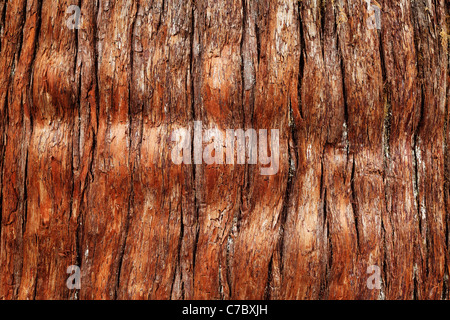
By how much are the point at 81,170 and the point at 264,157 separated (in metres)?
0.62

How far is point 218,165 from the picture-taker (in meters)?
1.28

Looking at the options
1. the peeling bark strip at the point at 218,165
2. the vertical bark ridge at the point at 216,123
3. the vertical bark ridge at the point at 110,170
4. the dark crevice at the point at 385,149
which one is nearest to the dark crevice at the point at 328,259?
the peeling bark strip at the point at 218,165

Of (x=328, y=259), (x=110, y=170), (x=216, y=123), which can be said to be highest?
(x=216, y=123)

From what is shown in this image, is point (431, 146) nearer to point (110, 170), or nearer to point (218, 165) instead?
point (218, 165)

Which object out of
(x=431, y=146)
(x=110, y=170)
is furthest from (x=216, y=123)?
(x=431, y=146)

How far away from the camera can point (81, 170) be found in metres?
1.29

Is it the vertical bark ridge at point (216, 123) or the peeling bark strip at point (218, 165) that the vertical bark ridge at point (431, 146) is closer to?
the peeling bark strip at point (218, 165)

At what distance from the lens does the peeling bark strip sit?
127 cm

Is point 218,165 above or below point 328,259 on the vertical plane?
above

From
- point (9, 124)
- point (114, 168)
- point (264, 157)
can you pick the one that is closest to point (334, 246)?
point (264, 157)

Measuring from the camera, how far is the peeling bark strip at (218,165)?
1.27 m

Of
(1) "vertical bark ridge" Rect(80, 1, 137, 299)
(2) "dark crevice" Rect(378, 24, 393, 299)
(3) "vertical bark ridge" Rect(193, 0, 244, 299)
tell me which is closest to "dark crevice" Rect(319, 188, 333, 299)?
(2) "dark crevice" Rect(378, 24, 393, 299)

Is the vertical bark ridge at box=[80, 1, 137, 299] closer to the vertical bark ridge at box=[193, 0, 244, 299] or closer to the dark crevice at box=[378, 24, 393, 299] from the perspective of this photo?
the vertical bark ridge at box=[193, 0, 244, 299]

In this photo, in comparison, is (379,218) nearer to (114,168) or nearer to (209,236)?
(209,236)
